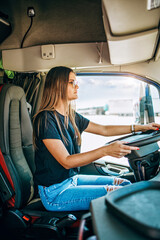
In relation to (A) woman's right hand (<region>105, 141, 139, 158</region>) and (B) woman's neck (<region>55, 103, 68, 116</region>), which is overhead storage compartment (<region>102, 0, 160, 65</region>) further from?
(A) woman's right hand (<region>105, 141, 139, 158</region>)

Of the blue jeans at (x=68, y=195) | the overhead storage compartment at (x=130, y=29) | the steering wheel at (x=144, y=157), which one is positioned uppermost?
the overhead storage compartment at (x=130, y=29)

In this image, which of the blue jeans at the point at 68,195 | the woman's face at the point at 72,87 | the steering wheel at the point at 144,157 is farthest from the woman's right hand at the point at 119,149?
the woman's face at the point at 72,87

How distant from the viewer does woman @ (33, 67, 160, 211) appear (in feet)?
3.95

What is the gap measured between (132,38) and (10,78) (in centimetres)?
144

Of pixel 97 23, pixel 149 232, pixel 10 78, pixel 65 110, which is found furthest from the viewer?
pixel 10 78

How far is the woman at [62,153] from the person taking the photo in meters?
1.20

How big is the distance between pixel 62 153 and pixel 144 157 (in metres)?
0.56

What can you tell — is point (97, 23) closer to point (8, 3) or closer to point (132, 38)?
point (132, 38)

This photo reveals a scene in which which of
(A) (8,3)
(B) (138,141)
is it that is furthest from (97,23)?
(B) (138,141)

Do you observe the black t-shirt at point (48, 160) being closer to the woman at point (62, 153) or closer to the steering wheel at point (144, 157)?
the woman at point (62, 153)

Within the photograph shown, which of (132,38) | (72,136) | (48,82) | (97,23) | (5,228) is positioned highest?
(97,23)

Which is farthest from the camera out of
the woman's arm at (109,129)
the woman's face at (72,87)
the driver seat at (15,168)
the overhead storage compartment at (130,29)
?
the woman's arm at (109,129)

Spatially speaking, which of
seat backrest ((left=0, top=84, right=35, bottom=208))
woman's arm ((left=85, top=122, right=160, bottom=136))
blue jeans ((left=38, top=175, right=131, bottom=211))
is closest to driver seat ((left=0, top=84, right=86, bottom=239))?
seat backrest ((left=0, top=84, right=35, bottom=208))

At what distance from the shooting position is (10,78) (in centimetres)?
221
